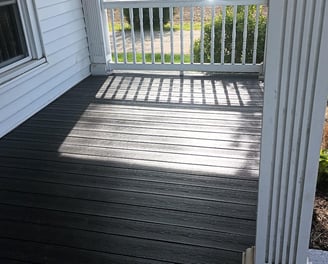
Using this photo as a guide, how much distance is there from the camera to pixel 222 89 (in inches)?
165

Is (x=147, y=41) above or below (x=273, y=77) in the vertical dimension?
below

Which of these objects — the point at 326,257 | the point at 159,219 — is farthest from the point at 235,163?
the point at 326,257

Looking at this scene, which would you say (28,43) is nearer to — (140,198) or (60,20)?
(60,20)

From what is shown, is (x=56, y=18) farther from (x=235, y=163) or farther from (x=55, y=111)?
(x=235, y=163)

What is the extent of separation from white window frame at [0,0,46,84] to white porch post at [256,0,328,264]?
2886 millimetres

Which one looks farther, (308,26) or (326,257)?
(326,257)

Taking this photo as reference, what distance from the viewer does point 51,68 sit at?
13.4ft

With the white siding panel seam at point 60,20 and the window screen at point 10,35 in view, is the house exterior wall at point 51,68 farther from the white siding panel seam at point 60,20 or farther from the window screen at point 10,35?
the window screen at point 10,35

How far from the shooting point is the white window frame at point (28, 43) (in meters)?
3.49

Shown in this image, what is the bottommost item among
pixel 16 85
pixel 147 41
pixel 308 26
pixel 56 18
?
pixel 147 41

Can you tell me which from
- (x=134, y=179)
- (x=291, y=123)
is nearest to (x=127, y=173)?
(x=134, y=179)

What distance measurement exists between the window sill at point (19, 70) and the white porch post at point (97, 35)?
1071mm

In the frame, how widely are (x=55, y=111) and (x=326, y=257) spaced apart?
2984mm

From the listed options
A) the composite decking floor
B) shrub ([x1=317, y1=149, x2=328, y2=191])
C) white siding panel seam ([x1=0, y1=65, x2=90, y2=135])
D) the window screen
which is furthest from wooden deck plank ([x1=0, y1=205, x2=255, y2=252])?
the window screen
